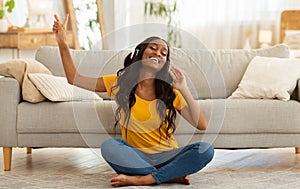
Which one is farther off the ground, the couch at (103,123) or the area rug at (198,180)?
the couch at (103,123)

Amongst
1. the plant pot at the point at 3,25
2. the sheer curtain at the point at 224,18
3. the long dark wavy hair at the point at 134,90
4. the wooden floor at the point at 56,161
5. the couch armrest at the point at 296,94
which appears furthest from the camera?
the sheer curtain at the point at 224,18

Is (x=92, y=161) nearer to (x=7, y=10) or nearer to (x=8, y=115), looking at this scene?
(x=8, y=115)

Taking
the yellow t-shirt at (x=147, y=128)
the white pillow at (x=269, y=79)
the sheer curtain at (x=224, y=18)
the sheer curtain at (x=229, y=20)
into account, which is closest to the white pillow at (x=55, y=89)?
the yellow t-shirt at (x=147, y=128)

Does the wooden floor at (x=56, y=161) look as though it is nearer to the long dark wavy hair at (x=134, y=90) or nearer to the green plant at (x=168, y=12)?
the long dark wavy hair at (x=134, y=90)

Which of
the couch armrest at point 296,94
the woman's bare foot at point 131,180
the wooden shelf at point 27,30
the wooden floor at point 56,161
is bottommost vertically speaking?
the wooden floor at point 56,161

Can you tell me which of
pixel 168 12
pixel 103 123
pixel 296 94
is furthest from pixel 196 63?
pixel 168 12

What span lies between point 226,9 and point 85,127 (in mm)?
4154

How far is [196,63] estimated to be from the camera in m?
4.30

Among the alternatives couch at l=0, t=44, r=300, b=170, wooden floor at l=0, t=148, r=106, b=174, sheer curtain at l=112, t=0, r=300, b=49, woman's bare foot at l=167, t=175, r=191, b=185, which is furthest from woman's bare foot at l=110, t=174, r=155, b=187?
sheer curtain at l=112, t=0, r=300, b=49

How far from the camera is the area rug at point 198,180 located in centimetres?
310

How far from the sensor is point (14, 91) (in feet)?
11.6

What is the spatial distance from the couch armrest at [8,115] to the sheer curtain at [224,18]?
3.62 metres

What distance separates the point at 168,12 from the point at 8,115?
13.1ft

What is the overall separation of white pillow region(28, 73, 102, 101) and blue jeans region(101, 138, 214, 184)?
625 mm
